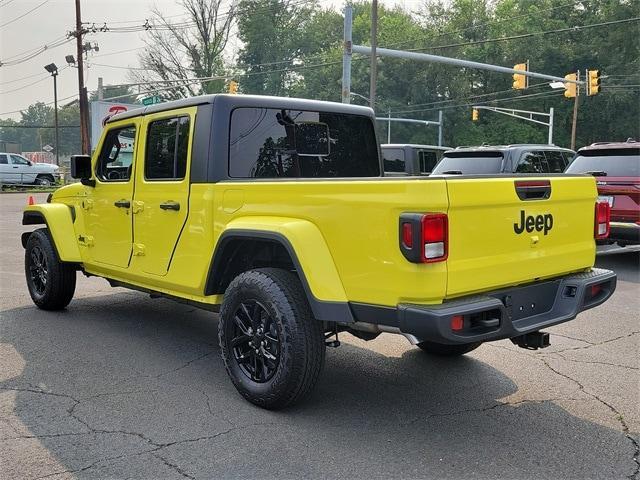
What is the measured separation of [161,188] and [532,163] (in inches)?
294

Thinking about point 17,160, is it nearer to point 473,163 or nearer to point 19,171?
point 19,171

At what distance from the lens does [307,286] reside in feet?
11.3

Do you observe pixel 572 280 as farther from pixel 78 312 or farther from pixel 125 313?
pixel 78 312

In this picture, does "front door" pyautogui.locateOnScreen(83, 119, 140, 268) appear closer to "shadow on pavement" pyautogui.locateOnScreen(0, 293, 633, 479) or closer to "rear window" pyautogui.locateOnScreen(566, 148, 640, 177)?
"shadow on pavement" pyautogui.locateOnScreen(0, 293, 633, 479)

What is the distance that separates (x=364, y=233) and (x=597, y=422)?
1.85m

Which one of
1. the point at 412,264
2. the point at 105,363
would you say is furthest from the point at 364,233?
the point at 105,363

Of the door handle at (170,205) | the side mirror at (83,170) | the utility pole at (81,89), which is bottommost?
the door handle at (170,205)

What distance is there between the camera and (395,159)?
42.5 feet

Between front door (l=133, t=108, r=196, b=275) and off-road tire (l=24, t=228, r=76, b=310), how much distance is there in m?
1.55

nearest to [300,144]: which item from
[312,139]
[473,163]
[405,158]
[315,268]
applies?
[312,139]

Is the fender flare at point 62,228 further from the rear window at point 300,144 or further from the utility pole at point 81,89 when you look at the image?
the utility pole at point 81,89

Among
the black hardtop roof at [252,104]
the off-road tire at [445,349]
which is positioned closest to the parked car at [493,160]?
the black hardtop roof at [252,104]

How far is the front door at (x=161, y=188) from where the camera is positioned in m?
4.49

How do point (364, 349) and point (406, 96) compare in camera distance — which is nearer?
point (364, 349)
